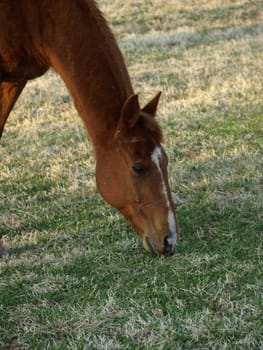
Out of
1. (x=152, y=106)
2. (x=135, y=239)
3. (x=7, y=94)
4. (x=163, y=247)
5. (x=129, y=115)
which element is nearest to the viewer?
(x=129, y=115)

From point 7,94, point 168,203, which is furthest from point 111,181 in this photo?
point 7,94

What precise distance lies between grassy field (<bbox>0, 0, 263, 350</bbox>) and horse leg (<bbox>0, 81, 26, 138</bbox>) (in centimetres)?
102

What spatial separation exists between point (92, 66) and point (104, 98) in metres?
0.26

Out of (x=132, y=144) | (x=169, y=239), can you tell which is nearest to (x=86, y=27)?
(x=132, y=144)

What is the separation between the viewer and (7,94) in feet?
16.8

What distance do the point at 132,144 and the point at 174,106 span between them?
5.16 m

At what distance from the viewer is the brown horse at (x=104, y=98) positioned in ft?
12.7

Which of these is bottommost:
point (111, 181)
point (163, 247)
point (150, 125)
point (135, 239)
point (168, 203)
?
point (135, 239)

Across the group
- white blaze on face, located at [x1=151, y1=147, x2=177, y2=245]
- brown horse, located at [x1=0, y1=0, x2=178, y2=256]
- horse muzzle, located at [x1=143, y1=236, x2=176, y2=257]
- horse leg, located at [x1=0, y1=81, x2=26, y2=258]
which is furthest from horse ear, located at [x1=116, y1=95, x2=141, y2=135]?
horse leg, located at [x1=0, y1=81, x2=26, y2=258]

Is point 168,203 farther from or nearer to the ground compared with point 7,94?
nearer to the ground

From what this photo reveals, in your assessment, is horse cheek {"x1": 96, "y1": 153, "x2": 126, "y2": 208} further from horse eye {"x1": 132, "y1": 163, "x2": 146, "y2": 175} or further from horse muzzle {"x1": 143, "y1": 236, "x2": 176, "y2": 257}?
horse muzzle {"x1": 143, "y1": 236, "x2": 176, "y2": 257}

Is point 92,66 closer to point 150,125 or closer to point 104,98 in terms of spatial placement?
point 104,98

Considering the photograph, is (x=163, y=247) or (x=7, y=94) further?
(x=7, y=94)

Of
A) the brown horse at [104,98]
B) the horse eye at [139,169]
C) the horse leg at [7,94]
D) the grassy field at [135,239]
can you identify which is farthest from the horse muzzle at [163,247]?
the horse leg at [7,94]
